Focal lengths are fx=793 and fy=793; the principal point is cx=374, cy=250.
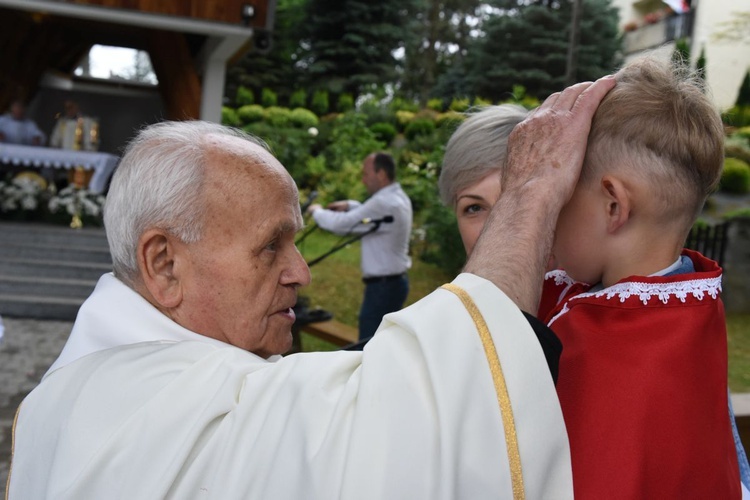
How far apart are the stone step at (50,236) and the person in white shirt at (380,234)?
420 centimetres

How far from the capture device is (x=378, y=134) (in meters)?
19.9

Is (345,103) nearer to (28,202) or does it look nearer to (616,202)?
(28,202)

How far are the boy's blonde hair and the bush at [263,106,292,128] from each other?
67.8 ft

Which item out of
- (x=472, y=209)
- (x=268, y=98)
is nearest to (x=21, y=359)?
(x=472, y=209)

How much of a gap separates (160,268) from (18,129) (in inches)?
428

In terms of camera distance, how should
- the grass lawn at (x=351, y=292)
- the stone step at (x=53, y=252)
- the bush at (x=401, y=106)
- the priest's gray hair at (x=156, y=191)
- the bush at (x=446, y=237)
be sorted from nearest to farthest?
the priest's gray hair at (x=156, y=191)
the grass lawn at (x=351, y=292)
the stone step at (x=53, y=252)
the bush at (x=446, y=237)
the bush at (x=401, y=106)

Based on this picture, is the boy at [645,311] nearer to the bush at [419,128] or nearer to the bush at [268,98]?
the bush at [419,128]

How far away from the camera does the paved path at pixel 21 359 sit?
16.5 ft

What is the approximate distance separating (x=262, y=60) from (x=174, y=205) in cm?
2668

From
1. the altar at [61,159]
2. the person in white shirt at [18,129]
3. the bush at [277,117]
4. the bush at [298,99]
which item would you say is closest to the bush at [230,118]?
the bush at [277,117]

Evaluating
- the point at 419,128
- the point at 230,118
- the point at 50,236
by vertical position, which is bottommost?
the point at 50,236

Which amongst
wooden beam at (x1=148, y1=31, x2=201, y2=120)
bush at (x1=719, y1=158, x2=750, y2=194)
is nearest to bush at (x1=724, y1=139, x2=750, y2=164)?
bush at (x1=719, y1=158, x2=750, y2=194)

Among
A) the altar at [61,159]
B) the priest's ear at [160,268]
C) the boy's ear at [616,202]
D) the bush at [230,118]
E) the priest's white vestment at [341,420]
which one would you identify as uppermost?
the boy's ear at [616,202]

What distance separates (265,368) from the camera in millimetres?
1360
